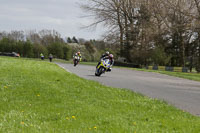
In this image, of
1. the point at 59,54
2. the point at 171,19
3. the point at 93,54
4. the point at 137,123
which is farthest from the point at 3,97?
the point at 93,54

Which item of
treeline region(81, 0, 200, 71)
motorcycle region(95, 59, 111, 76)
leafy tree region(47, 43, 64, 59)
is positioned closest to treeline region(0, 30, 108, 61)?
leafy tree region(47, 43, 64, 59)

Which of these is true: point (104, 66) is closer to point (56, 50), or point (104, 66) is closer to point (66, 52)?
point (56, 50)

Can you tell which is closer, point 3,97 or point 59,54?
point 3,97

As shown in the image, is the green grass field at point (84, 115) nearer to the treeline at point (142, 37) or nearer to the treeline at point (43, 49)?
the treeline at point (142, 37)

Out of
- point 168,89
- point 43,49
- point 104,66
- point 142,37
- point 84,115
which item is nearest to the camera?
point 84,115

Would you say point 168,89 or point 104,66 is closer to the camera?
point 168,89

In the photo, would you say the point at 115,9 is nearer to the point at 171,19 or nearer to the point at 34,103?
the point at 171,19

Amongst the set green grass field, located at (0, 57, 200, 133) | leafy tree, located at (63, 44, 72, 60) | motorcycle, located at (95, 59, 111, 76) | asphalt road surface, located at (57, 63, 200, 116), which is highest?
leafy tree, located at (63, 44, 72, 60)

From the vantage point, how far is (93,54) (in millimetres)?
102312

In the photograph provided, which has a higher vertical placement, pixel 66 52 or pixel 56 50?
pixel 56 50

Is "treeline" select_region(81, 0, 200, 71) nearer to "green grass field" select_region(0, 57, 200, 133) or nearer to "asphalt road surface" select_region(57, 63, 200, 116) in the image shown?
"asphalt road surface" select_region(57, 63, 200, 116)

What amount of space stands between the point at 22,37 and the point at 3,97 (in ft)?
396

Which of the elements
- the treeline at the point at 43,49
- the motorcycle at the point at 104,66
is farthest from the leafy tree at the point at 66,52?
the motorcycle at the point at 104,66

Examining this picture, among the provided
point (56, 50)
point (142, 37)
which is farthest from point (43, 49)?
point (142, 37)
